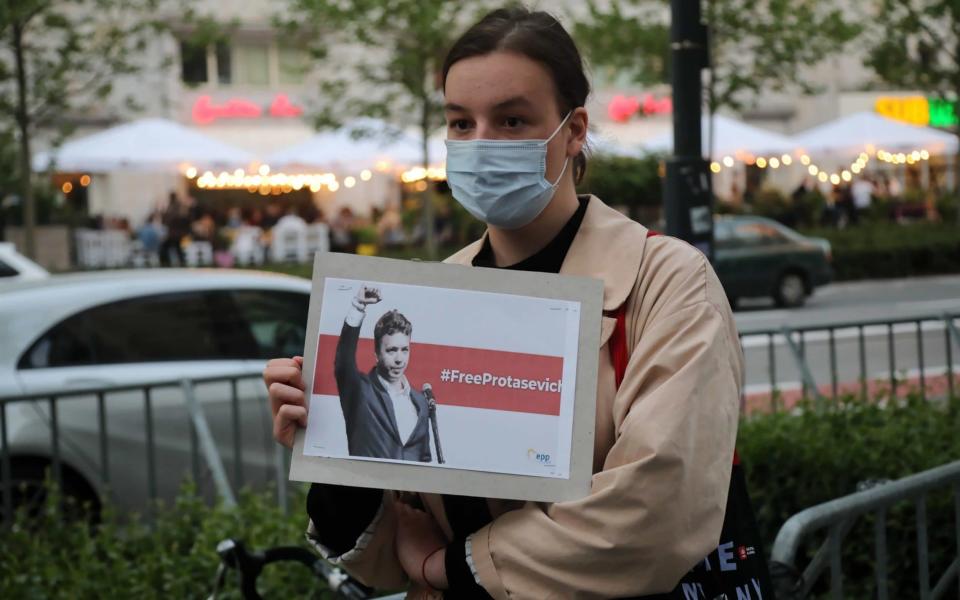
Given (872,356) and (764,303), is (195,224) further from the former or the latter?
(872,356)

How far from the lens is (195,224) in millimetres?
26984

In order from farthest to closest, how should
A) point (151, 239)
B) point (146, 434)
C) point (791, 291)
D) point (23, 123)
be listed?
1. point (151, 239)
2. point (791, 291)
3. point (23, 123)
4. point (146, 434)

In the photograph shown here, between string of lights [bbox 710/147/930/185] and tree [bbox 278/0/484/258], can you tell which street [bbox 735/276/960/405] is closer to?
tree [bbox 278/0/484/258]

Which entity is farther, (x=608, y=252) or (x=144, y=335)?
(x=144, y=335)

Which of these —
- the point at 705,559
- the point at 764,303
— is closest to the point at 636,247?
the point at 705,559

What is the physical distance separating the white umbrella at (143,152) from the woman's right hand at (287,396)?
21624 mm

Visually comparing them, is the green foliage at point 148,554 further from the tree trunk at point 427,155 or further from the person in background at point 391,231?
the person in background at point 391,231

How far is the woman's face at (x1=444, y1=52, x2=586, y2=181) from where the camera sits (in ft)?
6.57

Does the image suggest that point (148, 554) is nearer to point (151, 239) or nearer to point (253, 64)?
point (151, 239)

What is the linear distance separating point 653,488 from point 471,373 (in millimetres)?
357

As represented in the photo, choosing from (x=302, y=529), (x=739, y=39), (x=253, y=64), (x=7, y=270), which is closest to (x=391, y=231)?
(x=739, y=39)

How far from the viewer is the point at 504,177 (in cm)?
204

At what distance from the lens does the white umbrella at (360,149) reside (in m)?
23.9

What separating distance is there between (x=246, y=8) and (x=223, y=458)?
110ft
